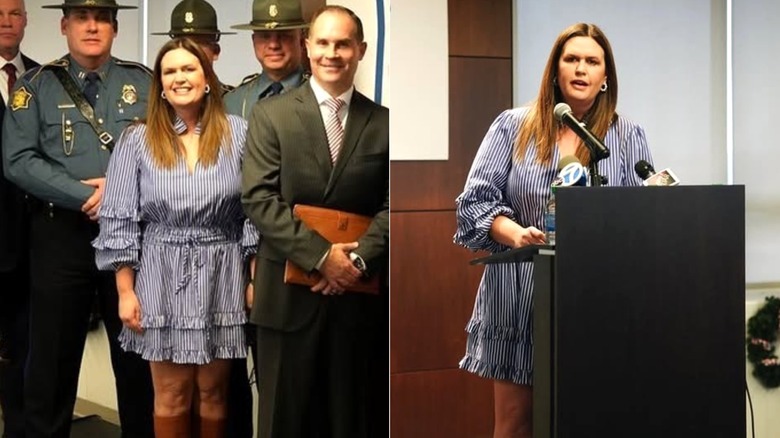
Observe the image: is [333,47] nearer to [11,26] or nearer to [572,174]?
[11,26]

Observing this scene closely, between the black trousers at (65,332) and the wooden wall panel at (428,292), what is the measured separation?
3.07 feet

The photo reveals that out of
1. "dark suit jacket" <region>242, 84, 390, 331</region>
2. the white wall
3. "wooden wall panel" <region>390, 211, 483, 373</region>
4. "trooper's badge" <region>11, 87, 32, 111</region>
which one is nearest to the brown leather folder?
"dark suit jacket" <region>242, 84, 390, 331</region>

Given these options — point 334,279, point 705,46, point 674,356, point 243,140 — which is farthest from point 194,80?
point 705,46

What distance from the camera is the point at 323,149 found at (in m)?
3.65

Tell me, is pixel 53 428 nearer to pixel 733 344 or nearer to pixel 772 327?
pixel 733 344

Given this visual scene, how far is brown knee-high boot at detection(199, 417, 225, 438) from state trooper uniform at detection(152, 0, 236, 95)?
3.67 feet

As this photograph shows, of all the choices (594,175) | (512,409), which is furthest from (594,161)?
(512,409)

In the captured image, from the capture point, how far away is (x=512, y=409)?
365cm

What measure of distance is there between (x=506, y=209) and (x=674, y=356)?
934 mm

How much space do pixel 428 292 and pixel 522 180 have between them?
1.91 ft

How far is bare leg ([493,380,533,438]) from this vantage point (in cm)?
361

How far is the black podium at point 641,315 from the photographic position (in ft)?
8.62

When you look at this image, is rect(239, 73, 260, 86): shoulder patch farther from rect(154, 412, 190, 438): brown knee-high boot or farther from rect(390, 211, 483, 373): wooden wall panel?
rect(154, 412, 190, 438): brown knee-high boot

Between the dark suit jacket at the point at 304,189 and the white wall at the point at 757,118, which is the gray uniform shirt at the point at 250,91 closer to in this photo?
the dark suit jacket at the point at 304,189
